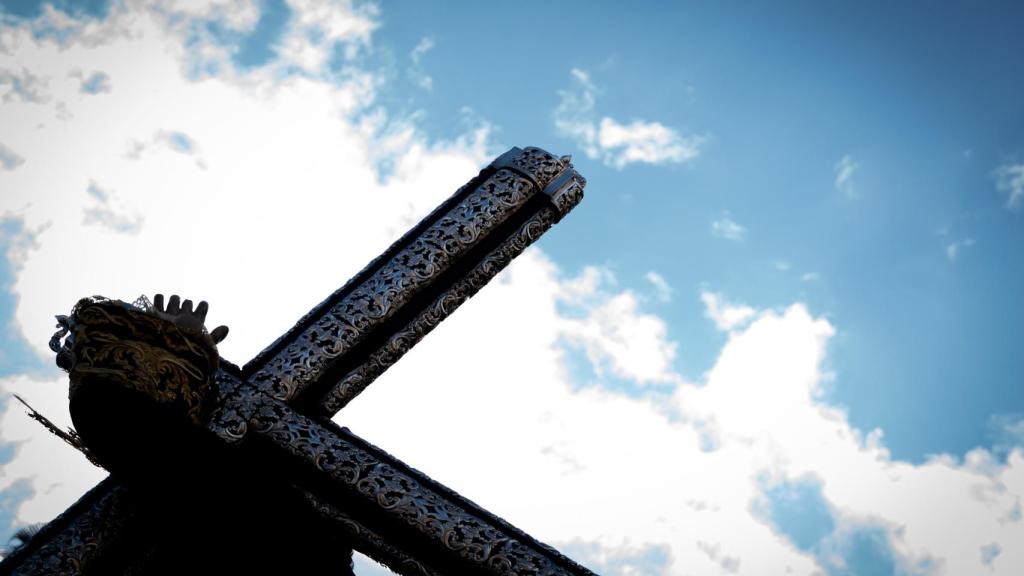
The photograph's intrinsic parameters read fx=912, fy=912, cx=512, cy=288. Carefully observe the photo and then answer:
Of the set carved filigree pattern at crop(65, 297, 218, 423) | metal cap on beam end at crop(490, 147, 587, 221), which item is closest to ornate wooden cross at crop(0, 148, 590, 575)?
carved filigree pattern at crop(65, 297, 218, 423)

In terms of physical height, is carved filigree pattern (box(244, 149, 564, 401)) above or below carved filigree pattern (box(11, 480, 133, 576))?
above

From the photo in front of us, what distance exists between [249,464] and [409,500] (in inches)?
35.8

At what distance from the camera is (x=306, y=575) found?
16.7ft

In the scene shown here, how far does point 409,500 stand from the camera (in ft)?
15.8

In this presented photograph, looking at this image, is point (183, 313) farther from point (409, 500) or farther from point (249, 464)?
point (409, 500)

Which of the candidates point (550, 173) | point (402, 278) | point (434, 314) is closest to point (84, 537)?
point (402, 278)

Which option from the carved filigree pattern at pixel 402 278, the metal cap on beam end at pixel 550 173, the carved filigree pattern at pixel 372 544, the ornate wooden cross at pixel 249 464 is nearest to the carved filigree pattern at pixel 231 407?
the ornate wooden cross at pixel 249 464

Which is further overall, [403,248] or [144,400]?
[403,248]

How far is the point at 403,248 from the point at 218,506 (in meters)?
2.06

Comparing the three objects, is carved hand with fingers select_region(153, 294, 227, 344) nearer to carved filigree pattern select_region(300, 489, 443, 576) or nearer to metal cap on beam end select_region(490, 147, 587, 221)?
carved filigree pattern select_region(300, 489, 443, 576)

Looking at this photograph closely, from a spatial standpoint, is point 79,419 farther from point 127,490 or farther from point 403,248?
point 403,248

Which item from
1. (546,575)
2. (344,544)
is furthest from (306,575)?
(546,575)

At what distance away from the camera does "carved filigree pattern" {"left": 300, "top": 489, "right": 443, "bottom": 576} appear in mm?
4766

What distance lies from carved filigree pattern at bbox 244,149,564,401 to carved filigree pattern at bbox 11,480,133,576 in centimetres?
95
